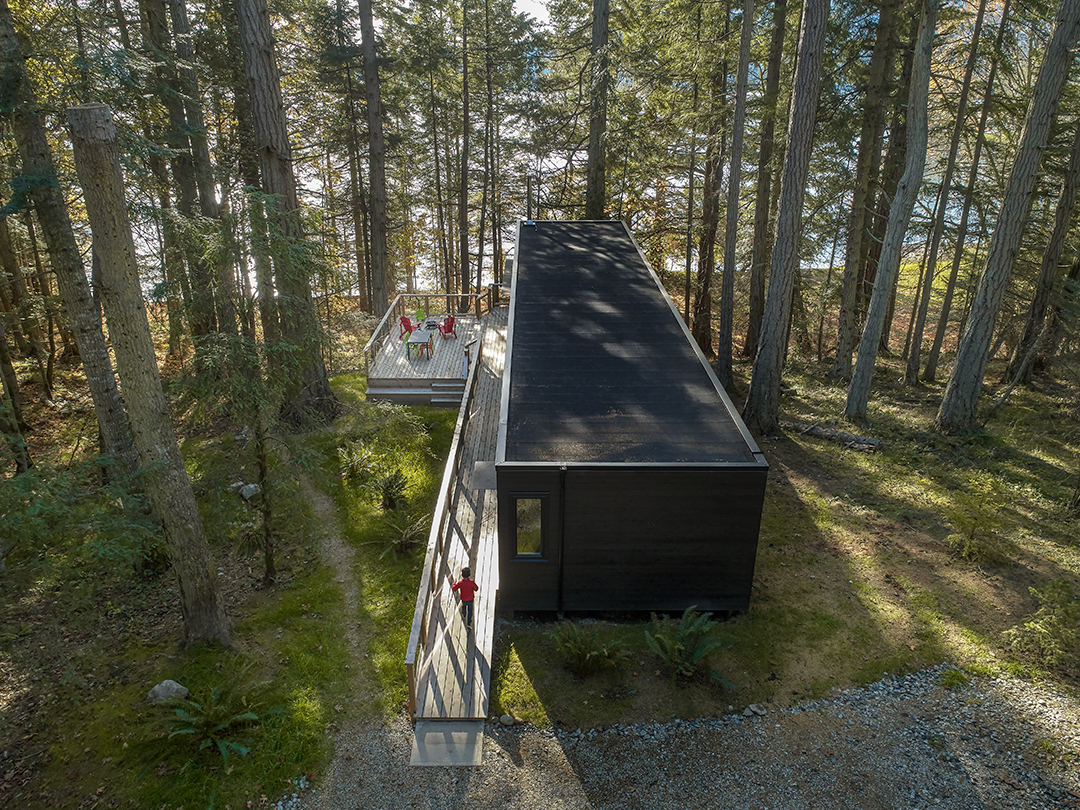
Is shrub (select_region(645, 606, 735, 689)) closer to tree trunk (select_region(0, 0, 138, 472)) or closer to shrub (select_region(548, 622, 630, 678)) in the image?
shrub (select_region(548, 622, 630, 678))

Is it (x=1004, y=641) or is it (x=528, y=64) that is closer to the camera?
(x=1004, y=641)

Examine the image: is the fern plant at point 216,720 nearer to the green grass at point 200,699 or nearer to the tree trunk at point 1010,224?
the green grass at point 200,699

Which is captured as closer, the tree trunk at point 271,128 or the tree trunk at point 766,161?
the tree trunk at point 271,128

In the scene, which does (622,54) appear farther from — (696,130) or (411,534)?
(411,534)

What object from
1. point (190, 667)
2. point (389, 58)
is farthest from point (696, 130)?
point (190, 667)

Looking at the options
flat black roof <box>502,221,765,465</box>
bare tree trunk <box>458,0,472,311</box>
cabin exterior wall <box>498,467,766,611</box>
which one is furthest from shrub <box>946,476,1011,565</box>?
bare tree trunk <box>458,0,472,311</box>

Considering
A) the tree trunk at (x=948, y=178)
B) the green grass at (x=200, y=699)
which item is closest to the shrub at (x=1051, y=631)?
the green grass at (x=200, y=699)
